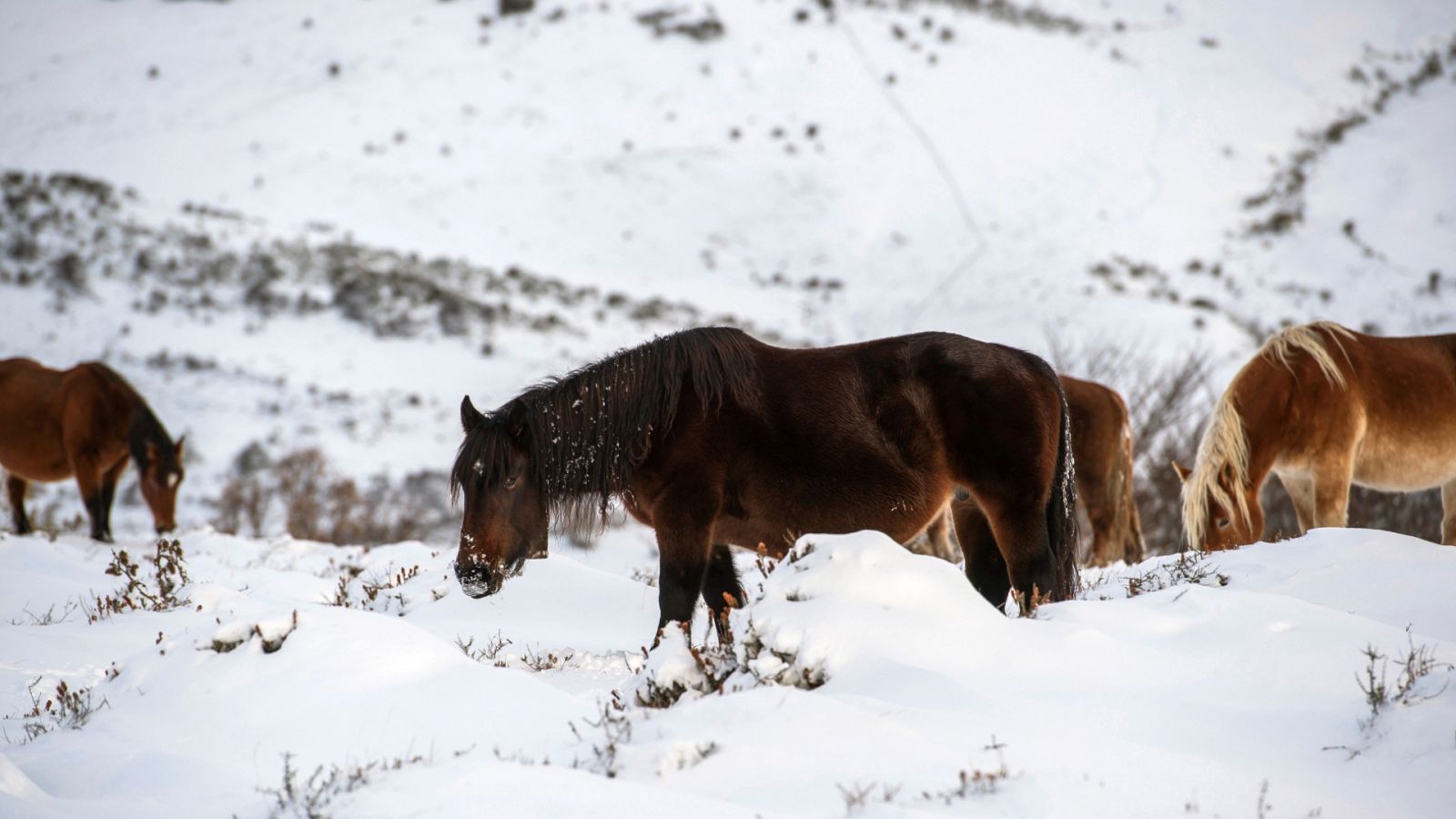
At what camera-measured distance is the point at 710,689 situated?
357 cm

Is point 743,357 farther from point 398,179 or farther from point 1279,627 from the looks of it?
point 398,179

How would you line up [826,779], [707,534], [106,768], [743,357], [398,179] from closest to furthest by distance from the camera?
[826,779] → [106,768] → [707,534] → [743,357] → [398,179]

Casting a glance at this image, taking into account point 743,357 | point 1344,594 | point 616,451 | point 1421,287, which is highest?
point 743,357

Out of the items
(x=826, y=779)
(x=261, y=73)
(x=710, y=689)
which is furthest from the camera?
(x=261, y=73)

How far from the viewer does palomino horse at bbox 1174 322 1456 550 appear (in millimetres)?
6840

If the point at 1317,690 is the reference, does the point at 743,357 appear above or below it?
above

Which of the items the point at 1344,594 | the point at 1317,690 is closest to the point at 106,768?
the point at 1317,690

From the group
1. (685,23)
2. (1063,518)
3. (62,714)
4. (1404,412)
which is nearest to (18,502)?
(62,714)

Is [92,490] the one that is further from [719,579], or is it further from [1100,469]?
[1100,469]

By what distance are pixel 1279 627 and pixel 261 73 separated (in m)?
42.5

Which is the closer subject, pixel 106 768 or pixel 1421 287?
pixel 106 768

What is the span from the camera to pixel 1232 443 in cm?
697

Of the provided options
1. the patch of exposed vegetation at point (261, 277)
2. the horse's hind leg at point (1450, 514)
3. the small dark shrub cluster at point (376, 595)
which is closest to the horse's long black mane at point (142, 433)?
the small dark shrub cluster at point (376, 595)

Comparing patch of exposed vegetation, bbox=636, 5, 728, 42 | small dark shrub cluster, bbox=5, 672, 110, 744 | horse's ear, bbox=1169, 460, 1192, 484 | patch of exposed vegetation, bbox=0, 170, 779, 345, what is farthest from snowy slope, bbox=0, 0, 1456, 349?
small dark shrub cluster, bbox=5, 672, 110, 744
